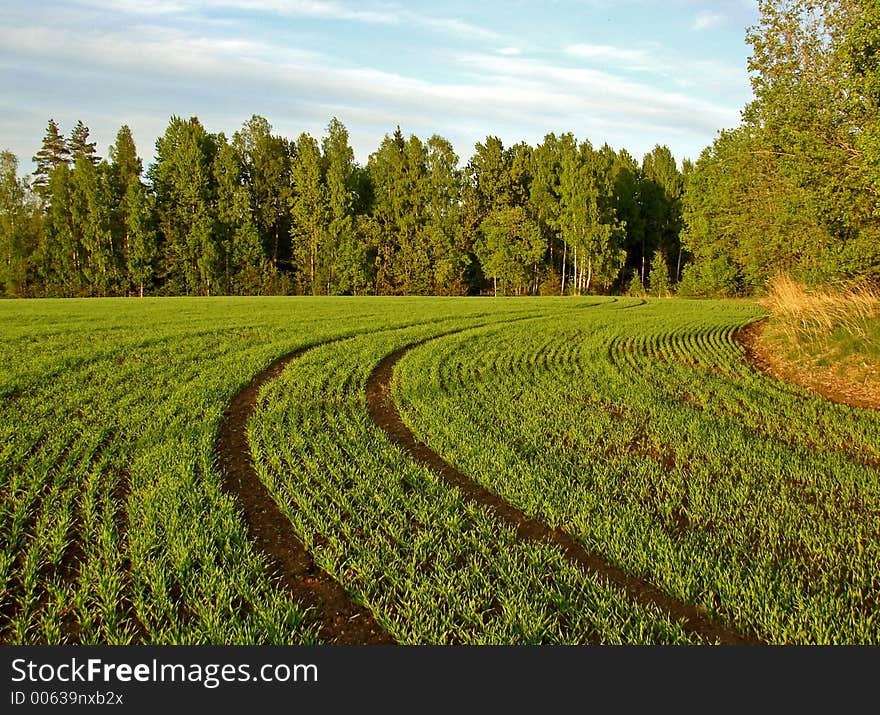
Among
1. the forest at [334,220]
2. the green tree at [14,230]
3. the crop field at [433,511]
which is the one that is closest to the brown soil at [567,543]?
the crop field at [433,511]

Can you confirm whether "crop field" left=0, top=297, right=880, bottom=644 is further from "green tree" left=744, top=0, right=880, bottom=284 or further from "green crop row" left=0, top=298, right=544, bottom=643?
"green tree" left=744, top=0, right=880, bottom=284

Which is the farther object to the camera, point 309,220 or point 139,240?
point 309,220

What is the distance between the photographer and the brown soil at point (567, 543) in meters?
3.29

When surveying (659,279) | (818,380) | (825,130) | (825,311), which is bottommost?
(818,380)

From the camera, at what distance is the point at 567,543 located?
169 inches

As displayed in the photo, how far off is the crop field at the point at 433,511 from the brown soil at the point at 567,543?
2 centimetres

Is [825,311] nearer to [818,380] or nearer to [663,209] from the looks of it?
[818,380]

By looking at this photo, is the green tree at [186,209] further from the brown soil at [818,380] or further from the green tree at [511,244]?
the brown soil at [818,380]

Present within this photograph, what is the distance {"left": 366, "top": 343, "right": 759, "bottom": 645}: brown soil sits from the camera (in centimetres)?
329

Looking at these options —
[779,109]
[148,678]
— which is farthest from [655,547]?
[779,109]

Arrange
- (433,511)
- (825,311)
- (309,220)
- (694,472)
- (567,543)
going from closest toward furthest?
1. (567,543)
2. (433,511)
3. (694,472)
4. (825,311)
5. (309,220)

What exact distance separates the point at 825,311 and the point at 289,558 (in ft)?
50.1

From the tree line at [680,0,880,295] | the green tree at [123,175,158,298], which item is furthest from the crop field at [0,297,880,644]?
the green tree at [123,175,158,298]

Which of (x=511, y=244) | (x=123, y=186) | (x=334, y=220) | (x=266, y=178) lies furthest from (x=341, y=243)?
(x=123, y=186)
